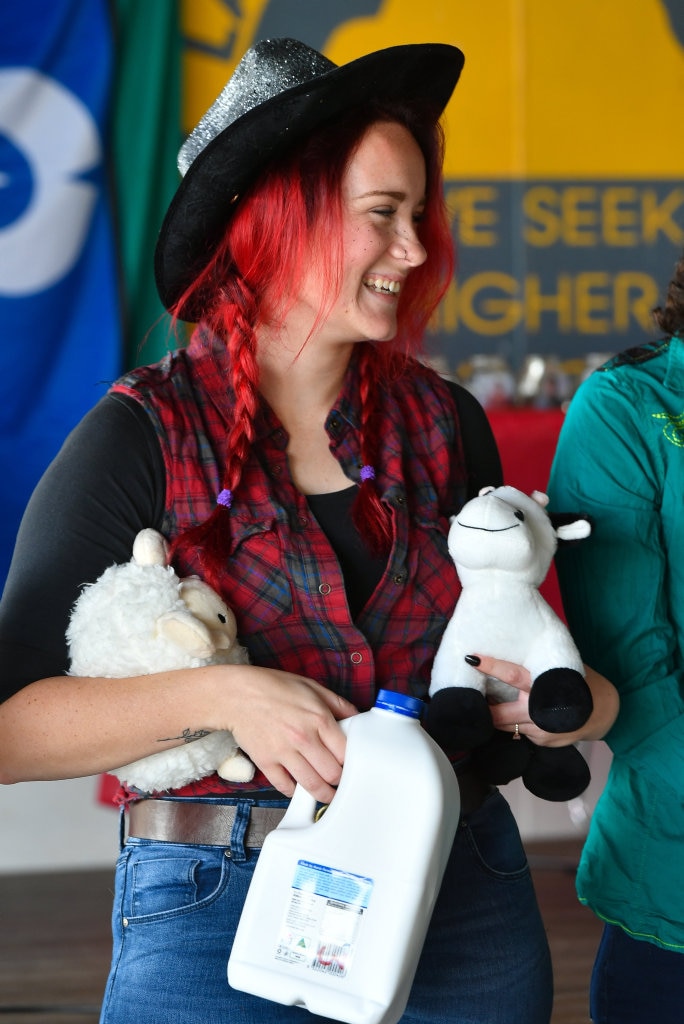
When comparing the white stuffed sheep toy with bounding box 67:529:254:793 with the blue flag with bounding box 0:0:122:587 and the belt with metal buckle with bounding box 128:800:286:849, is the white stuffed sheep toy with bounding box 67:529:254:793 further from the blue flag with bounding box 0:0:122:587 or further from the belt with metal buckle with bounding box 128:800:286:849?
the blue flag with bounding box 0:0:122:587

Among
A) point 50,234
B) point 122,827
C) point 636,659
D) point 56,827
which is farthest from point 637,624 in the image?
point 50,234

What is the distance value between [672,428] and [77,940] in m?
2.13

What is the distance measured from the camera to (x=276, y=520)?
47.0 inches

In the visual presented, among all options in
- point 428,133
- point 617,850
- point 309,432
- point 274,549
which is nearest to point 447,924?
point 617,850

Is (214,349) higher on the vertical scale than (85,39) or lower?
lower

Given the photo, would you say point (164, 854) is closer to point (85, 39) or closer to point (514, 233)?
point (85, 39)

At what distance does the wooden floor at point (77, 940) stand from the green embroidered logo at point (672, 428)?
1565 mm

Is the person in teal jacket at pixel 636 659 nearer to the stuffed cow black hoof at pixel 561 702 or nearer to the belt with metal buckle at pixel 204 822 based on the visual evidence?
the stuffed cow black hoof at pixel 561 702

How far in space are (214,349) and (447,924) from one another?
2.20 feet

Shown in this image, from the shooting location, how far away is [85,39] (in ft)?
11.8

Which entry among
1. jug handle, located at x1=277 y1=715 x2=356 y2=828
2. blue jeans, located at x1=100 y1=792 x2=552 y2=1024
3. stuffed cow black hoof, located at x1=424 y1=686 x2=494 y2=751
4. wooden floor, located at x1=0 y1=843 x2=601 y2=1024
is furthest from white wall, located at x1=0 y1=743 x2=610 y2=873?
jug handle, located at x1=277 y1=715 x2=356 y2=828

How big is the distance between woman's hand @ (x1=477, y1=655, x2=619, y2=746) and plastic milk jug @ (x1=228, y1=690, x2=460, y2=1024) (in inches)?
6.7

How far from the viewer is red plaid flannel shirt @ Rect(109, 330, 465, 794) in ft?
3.85

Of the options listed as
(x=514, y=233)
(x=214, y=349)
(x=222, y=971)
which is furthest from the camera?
(x=514, y=233)
